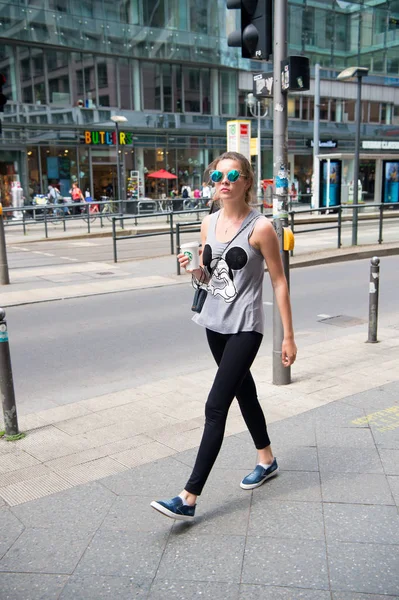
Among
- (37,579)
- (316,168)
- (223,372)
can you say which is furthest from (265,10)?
(316,168)

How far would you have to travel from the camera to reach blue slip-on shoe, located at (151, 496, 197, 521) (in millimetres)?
3213

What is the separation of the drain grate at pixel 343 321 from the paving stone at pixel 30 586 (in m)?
6.26

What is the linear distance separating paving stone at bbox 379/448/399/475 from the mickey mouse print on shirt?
5.26ft

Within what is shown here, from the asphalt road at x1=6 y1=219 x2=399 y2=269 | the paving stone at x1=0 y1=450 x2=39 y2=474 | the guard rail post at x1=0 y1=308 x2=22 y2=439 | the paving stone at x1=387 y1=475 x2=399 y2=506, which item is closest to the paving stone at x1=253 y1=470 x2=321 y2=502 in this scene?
the paving stone at x1=387 y1=475 x2=399 y2=506

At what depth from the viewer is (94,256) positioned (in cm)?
1720

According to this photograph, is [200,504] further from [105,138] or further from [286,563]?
[105,138]

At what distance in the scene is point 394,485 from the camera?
12.0 ft

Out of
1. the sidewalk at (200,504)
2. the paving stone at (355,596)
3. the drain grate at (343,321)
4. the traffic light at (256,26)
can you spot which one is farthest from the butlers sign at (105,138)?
the paving stone at (355,596)

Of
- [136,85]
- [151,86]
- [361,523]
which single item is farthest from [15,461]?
[151,86]

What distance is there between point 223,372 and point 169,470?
101cm

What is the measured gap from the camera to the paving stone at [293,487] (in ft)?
11.7

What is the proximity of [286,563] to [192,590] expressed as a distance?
0.49 meters

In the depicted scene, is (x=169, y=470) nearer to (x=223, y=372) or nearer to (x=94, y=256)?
(x=223, y=372)

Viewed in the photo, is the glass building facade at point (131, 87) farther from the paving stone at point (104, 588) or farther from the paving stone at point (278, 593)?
the paving stone at point (278, 593)
